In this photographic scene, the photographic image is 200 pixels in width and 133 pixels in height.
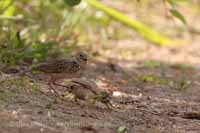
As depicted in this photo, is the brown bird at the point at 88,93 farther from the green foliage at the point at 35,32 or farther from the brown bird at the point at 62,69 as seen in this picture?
the green foliage at the point at 35,32

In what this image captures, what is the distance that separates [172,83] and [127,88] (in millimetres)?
633

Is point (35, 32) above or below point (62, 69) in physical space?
above

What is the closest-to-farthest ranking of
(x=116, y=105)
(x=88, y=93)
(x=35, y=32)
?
(x=88, y=93)
(x=116, y=105)
(x=35, y=32)

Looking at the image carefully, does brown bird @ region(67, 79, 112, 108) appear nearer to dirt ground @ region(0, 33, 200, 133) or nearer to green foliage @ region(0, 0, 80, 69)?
dirt ground @ region(0, 33, 200, 133)

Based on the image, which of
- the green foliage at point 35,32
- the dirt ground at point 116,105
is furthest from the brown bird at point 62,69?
the green foliage at point 35,32

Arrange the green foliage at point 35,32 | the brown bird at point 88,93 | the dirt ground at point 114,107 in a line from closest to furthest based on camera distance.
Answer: the dirt ground at point 114,107 < the brown bird at point 88,93 < the green foliage at point 35,32

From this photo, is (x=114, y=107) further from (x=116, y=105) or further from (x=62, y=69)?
(x=62, y=69)

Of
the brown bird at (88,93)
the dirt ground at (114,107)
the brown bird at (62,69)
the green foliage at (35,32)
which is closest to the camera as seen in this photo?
the dirt ground at (114,107)

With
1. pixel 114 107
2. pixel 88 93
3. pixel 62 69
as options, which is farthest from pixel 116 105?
pixel 62 69

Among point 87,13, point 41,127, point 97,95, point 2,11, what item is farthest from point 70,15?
point 41,127

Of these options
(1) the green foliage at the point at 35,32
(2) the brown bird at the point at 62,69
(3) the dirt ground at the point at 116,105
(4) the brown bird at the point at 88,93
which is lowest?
(3) the dirt ground at the point at 116,105

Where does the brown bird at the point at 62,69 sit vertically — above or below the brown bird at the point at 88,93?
above

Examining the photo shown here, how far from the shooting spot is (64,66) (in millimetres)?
4102

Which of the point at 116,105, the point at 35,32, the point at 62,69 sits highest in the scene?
the point at 35,32
